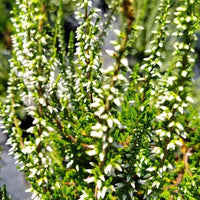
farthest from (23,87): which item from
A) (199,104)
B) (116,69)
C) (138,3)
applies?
A: (138,3)

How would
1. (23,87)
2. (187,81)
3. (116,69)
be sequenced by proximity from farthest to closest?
(23,87), (187,81), (116,69)

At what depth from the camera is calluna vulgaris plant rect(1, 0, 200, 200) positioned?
1.28 metres

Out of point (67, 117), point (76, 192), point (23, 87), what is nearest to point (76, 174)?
Answer: point (76, 192)

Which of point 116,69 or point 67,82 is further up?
point 116,69

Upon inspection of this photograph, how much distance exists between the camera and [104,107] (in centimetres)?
122

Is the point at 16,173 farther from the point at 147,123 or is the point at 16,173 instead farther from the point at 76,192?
the point at 147,123

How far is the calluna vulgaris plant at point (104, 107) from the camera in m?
1.28

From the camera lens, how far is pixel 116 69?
1129 mm

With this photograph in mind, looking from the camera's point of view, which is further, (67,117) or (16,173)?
(16,173)

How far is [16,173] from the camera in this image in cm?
277

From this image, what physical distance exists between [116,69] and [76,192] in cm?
154

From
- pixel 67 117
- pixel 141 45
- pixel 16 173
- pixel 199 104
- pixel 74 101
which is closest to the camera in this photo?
pixel 67 117

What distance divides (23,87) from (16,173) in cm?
117

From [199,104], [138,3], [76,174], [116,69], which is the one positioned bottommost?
[76,174]
